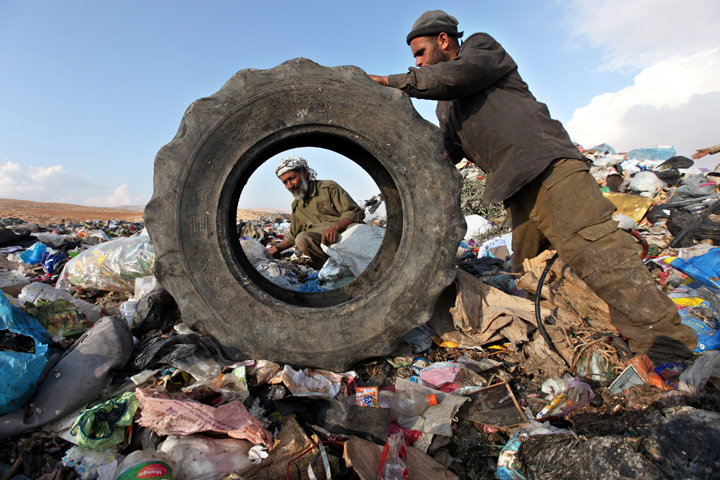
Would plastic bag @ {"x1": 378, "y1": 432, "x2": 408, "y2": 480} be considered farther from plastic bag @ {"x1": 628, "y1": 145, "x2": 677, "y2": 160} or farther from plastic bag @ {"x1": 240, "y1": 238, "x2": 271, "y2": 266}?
plastic bag @ {"x1": 628, "y1": 145, "x2": 677, "y2": 160}

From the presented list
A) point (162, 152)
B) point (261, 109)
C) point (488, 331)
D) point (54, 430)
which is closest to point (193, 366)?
point (54, 430)

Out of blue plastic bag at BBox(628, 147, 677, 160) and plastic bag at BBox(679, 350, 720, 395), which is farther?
blue plastic bag at BBox(628, 147, 677, 160)

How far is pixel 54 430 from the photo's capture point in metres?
1.48

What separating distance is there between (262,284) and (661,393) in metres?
2.27

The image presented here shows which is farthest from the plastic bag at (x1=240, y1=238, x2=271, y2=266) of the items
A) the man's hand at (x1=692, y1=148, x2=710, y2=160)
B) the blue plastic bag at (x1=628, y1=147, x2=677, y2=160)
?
the blue plastic bag at (x1=628, y1=147, x2=677, y2=160)

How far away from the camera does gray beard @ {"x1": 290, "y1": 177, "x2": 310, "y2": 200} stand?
4.62 metres

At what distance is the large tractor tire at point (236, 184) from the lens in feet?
6.01

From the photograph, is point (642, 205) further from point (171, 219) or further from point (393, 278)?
point (171, 219)

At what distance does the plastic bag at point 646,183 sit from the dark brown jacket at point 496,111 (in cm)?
665

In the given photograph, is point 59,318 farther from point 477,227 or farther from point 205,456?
point 477,227

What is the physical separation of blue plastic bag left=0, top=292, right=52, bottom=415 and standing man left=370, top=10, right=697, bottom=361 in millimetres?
2246

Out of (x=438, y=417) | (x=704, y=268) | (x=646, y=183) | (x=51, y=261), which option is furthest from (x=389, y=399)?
(x=646, y=183)

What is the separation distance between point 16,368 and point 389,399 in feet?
5.40

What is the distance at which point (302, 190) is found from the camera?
4.63 meters
